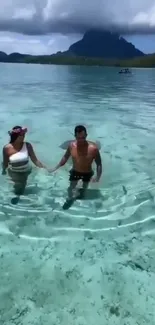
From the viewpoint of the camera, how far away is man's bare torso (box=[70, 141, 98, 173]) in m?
7.13

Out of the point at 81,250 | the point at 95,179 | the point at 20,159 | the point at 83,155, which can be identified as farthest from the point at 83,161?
the point at 81,250

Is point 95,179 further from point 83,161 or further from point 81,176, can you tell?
point 83,161

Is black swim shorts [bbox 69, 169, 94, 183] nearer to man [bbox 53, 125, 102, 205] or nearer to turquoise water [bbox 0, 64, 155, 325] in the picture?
man [bbox 53, 125, 102, 205]

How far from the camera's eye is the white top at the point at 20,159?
7484mm

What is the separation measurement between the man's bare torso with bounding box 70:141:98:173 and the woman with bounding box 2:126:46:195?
0.89m

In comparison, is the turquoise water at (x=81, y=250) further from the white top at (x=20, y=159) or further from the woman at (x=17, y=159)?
the white top at (x=20, y=159)

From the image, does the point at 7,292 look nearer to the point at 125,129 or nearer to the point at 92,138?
the point at 92,138

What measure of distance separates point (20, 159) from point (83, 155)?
4.73 feet

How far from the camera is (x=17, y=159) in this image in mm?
7504

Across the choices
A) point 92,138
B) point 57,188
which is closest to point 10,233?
point 57,188

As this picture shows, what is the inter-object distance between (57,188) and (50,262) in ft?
8.82

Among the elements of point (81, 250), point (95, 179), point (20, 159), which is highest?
point (20, 159)

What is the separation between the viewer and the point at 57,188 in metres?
7.67

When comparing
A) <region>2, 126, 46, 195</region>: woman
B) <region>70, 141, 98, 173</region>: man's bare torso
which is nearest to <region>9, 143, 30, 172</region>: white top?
<region>2, 126, 46, 195</region>: woman
